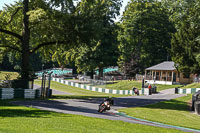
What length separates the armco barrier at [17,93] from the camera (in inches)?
1028

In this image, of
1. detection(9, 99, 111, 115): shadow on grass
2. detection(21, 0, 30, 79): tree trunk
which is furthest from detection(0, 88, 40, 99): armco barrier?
detection(9, 99, 111, 115): shadow on grass

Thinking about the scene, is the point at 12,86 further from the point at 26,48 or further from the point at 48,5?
the point at 48,5

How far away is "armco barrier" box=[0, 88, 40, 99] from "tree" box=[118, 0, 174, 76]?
36.2m

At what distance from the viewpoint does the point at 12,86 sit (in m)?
28.8

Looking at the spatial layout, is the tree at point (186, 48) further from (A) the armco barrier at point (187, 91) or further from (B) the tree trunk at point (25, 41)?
(B) the tree trunk at point (25, 41)

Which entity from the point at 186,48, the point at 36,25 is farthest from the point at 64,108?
the point at 186,48

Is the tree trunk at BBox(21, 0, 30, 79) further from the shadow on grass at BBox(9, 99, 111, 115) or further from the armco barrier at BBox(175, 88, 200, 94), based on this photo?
the armco barrier at BBox(175, 88, 200, 94)

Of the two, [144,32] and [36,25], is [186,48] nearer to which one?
[144,32]

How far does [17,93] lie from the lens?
2766 centimetres

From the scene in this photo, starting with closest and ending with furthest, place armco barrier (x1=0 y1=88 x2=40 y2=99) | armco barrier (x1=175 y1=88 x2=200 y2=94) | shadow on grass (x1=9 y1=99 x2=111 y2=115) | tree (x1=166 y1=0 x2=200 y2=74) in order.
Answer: shadow on grass (x1=9 y1=99 x2=111 y2=115), armco barrier (x1=0 y1=88 x2=40 y2=99), armco barrier (x1=175 y1=88 x2=200 y2=94), tree (x1=166 y1=0 x2=200 y2=74)

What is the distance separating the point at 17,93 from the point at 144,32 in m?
45.0

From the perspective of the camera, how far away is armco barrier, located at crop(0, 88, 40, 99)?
1028 inches

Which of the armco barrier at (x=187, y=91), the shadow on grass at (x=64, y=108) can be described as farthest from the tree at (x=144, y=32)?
the shadow on grass at (x=64, y=108)

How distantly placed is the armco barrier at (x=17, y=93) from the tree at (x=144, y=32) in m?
36.2
